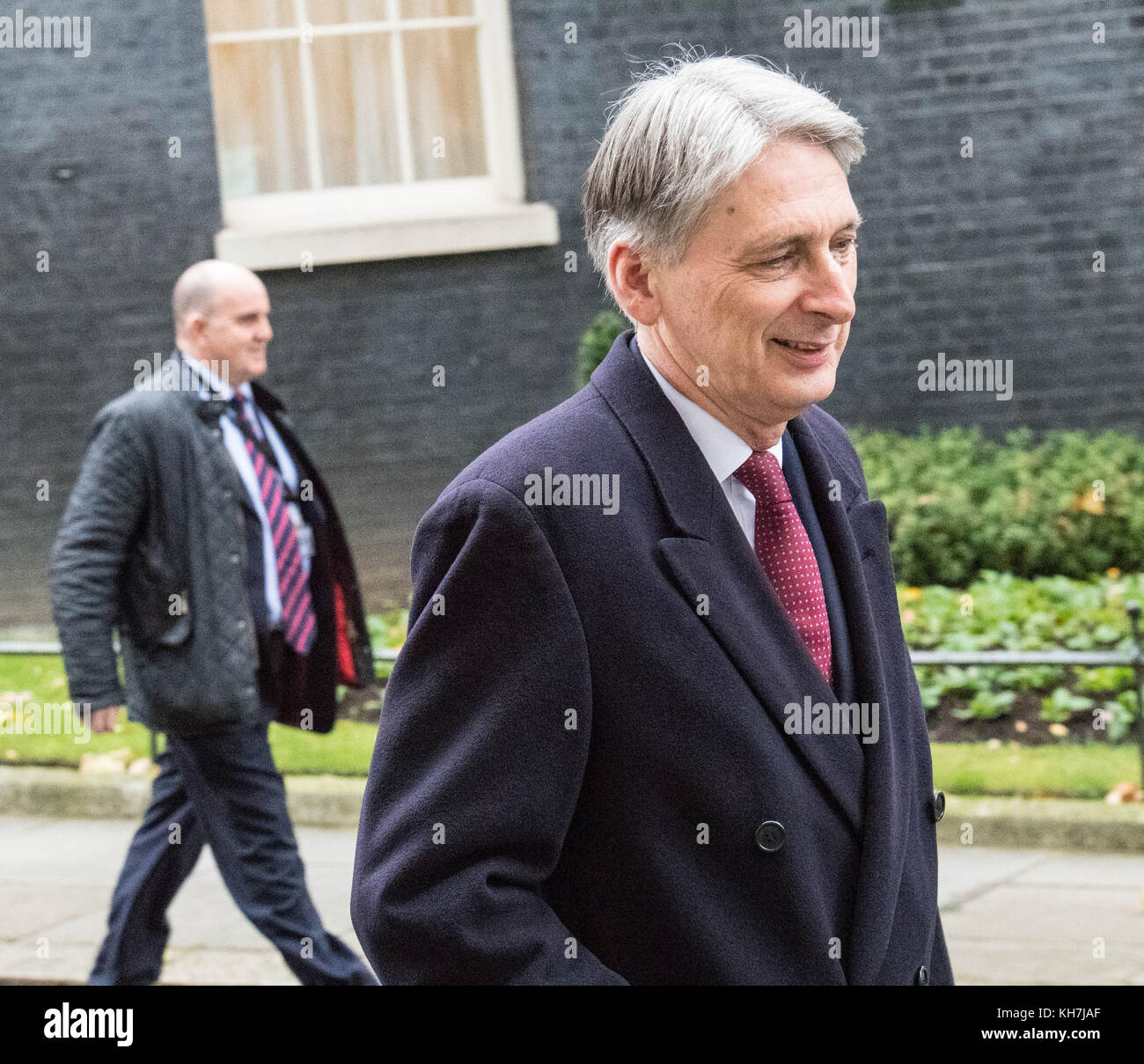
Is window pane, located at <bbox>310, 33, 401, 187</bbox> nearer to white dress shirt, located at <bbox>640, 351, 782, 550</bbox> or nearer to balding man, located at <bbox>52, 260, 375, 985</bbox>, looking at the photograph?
balding man, located at <bbox>52, 260, 375, 985</bbox>

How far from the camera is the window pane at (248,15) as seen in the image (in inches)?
386

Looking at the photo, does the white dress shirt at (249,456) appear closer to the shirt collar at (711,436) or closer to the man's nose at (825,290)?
the shirt collar at (711,436)

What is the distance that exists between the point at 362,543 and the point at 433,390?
1.01 meters

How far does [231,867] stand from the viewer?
5102 millimetres

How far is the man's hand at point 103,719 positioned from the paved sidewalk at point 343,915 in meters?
0.96

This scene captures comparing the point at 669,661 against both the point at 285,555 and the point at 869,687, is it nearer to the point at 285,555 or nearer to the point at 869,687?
the point at 869,687

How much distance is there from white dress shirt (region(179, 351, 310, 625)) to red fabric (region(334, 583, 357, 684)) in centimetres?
20

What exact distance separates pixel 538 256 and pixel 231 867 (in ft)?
18.3

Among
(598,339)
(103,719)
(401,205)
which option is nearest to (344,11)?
(401,205)

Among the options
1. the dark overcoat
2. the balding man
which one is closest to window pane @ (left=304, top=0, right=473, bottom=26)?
the balding man

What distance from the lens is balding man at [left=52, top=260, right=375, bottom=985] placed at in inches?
199

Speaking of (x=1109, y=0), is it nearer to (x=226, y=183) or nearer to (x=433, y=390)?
(x=433, y=390)

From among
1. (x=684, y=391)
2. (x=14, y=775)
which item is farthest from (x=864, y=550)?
(x=14, y=775)
